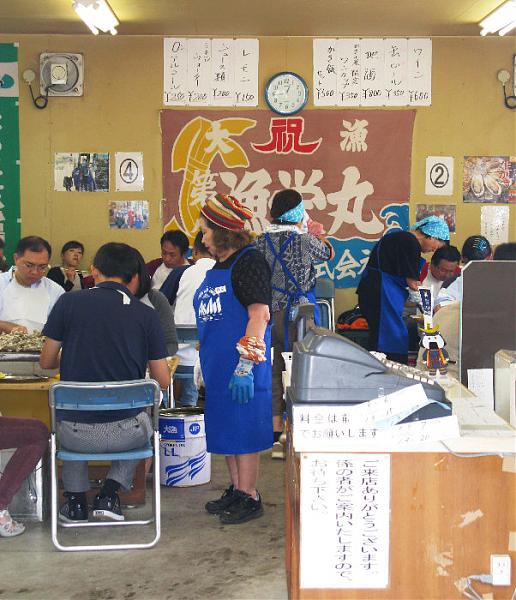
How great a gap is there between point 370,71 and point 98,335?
435cm

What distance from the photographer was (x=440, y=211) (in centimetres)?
728

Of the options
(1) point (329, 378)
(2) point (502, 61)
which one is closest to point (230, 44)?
(2) point (502, 61)

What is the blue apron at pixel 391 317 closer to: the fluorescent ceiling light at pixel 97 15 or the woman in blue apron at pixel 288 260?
the woman in blue apron at pixel 288 260

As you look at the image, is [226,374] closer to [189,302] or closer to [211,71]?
[189,302]

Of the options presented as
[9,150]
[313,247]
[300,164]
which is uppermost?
[9,150]

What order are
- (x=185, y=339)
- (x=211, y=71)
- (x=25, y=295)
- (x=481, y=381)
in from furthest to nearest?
(x=211, y=71) → (x=185, y=339) → (x=25, y=295) → (x=481, y=381)

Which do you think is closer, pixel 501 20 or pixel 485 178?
pixel 501 20

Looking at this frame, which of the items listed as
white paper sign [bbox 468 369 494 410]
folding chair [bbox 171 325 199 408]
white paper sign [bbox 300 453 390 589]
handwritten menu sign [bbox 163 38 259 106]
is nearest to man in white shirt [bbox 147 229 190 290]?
folding chair [bbox 171 325 199 408]

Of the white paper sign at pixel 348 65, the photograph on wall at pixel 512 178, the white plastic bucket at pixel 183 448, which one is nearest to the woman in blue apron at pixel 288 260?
the white plastic bucket at pixel 183 448

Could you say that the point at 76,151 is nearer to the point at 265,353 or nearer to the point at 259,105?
the point at 259,105

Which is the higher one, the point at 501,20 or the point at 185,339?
the point at 501,20

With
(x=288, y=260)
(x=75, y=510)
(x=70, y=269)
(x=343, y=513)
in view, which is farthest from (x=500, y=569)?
(x=70, y=269)

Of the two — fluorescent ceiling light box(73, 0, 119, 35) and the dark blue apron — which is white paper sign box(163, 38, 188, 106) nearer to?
fluorescent ceiling light box(73, 0, 119, 35)

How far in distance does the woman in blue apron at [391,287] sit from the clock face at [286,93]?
6.67 feet
